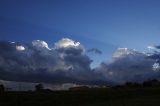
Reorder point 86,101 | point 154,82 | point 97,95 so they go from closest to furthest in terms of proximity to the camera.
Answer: point 86,101 → point 97,95 → point 154,82

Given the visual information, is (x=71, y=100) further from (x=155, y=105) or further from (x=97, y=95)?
(x=155, y=105)

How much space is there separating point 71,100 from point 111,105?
71.8 ft

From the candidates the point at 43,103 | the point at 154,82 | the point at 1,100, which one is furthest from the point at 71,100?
Result: the point at 154,82

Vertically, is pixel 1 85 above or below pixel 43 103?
above

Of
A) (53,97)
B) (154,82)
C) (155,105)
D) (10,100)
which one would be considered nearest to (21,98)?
(10,100)

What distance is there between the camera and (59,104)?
282 ft

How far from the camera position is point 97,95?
10519 centimetres

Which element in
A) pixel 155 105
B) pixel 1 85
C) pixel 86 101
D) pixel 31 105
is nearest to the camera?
pixel 155 105

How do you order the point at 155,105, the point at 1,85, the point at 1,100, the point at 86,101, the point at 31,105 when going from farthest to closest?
the point at 1,85
the point at 86,101
the point at 1,100
the point at 31,105
the point at 155,105

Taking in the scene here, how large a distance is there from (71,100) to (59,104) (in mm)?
8329

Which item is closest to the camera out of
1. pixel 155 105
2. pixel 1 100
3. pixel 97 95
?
pixel 155 105

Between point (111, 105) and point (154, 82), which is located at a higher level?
point (154, 82)

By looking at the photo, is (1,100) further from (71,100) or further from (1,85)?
(1,85)

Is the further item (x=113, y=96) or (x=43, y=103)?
(x=113, y=96)
